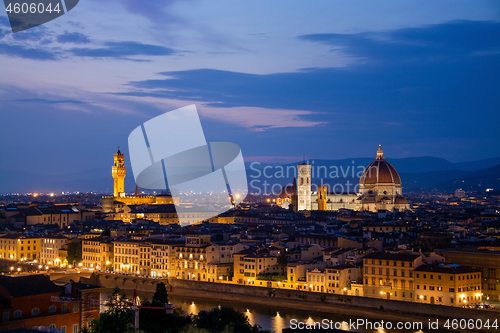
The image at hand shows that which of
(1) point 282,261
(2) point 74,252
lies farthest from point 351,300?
(2) point 74,252

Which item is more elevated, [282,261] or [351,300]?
[282,261]

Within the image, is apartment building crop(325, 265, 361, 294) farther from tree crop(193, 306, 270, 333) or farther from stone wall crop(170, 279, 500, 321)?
tree crop(193, 306, 270, 333)

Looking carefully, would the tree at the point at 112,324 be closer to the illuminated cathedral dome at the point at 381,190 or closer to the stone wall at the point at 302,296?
the stone wall at the point at 302,296

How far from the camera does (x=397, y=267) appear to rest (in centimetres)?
2445

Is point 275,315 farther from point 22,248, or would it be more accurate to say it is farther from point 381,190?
point 381,190

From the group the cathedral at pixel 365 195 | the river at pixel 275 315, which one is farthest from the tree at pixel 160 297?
the cathedral at pixel 365 195

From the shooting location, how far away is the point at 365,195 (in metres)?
71.8

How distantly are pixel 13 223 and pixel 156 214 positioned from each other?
12037 mm

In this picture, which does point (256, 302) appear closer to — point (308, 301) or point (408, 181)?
point (308, 301)

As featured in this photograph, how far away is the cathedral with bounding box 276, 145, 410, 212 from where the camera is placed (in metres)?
70.6

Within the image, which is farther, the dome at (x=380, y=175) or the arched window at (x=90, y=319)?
the dome at (x=380, y=175)

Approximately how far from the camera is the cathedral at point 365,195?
70562mm

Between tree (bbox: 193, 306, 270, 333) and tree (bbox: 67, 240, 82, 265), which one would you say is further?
tree (bbox: 67, 240, 82, 265)

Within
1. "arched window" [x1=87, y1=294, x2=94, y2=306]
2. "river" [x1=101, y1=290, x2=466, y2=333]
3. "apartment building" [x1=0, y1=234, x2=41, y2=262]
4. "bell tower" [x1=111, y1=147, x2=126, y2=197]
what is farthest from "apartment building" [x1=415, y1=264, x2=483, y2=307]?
"bell tower" [x1=111, y1=147, x2=126, y2=197]
